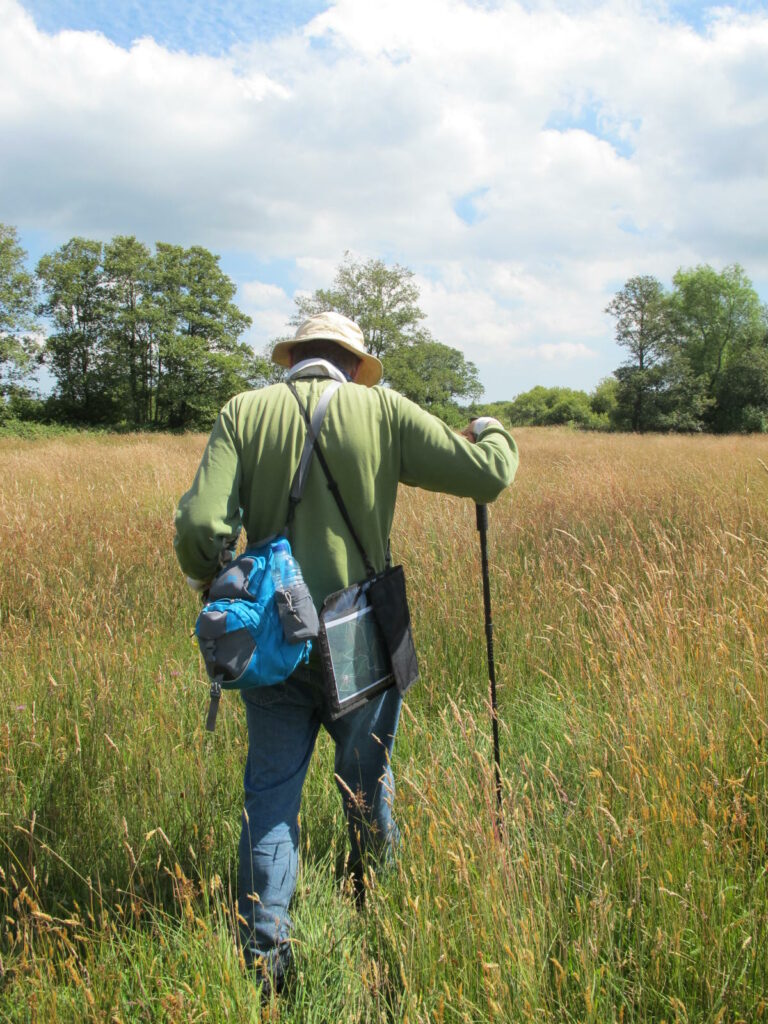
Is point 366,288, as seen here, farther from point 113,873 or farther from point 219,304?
point 113,873

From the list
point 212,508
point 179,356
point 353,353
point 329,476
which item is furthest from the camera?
point 179,356

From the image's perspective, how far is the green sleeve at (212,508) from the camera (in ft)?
5.64

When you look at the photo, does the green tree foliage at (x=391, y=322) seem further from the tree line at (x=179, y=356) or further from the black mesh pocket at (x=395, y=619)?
the black mesh pocket at (x=395, y=619)

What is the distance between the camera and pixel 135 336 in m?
46.8

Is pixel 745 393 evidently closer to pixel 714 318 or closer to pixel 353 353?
pixel 714 318

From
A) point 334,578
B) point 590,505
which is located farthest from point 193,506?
point 590,505

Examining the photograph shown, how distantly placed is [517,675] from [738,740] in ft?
4.19

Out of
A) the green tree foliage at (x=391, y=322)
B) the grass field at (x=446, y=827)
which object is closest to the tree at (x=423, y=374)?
the green tree foliage at (x=391, y=322)

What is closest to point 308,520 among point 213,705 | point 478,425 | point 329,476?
point 329,476

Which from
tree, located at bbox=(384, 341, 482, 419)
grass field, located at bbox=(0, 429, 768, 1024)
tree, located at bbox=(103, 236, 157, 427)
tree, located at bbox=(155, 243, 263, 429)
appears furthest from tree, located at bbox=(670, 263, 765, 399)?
grass field, located at bbox=(0, 429, 768, 1024)

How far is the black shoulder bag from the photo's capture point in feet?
5.89

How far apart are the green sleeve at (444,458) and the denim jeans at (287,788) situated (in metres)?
0.69

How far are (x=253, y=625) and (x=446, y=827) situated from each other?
793mm

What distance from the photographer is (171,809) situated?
2328 mm
